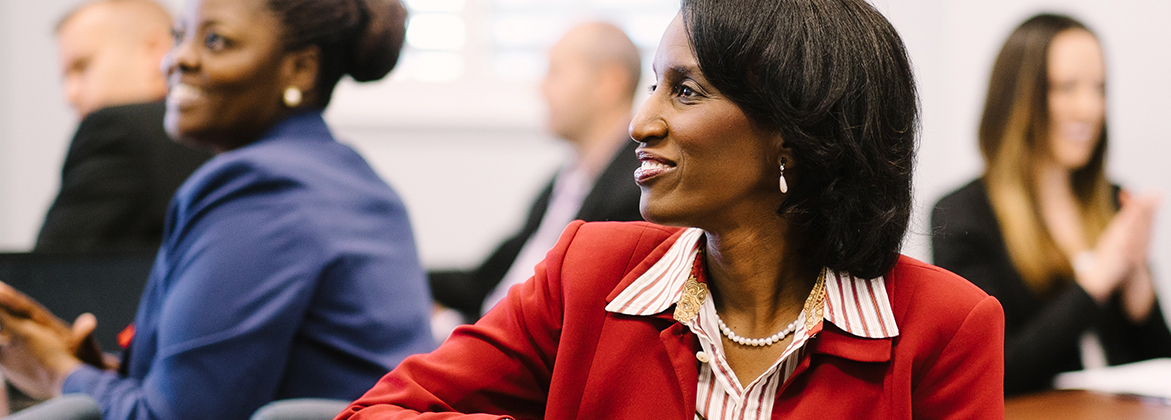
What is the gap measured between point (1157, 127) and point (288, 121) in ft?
10.5

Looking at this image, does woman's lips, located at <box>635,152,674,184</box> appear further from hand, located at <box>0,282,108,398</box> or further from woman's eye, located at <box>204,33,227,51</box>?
hand, located at <box>0,282,108,398</box>

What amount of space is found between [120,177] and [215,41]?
102 centimetres

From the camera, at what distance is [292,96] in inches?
69.7

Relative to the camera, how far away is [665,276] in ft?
3.84

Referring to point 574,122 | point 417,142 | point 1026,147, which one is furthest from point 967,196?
point 417,142

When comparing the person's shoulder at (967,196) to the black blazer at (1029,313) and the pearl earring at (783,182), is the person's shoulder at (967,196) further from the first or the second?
the pearl earring at (783,182)

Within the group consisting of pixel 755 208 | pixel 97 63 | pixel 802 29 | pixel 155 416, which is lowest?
pixel 155 416

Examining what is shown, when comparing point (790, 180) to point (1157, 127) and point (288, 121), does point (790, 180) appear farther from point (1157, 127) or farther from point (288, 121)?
point (1157, 127)

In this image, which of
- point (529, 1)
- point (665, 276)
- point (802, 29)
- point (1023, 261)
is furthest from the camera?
point (529, 1)

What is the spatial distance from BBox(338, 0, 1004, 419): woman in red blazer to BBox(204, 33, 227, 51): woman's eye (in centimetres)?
83

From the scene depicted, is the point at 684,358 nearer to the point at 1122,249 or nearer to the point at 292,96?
the point at 292,96

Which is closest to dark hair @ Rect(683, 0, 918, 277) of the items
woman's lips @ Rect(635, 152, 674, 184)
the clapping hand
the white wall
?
woman's lips @ Rect(635, 152, 674, 184)

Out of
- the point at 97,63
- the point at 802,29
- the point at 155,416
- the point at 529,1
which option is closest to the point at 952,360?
the point at 802,29

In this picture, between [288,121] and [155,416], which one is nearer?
A: [155,416]
